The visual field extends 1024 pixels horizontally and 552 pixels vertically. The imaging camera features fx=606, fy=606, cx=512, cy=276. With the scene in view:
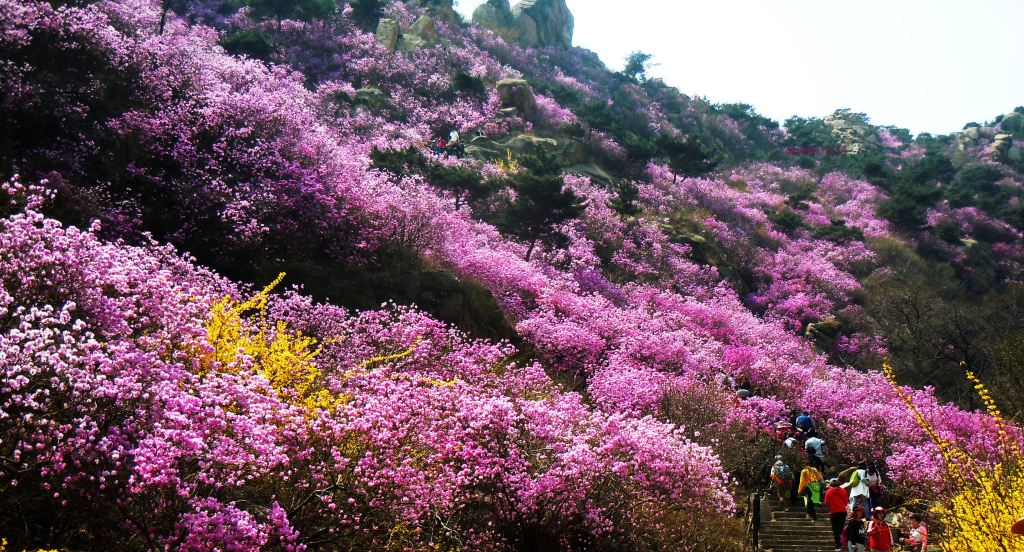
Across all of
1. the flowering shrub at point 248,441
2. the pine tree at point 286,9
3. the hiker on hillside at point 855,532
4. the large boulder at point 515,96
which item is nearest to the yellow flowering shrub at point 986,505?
the hiker on hillside at point 855,532

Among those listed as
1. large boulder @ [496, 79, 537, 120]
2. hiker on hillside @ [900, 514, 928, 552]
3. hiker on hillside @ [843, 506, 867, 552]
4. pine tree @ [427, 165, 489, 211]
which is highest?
large boulder @ [496, 79, 537, 120]

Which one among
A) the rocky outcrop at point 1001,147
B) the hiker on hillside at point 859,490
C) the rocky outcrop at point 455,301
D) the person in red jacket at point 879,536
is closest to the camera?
the person in red jacket at point 879,536

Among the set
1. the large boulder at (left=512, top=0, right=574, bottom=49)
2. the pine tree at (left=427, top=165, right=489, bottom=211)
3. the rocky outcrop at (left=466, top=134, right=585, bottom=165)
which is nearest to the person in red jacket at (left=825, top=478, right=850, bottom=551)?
the pine tree at (left=427, top=165, right=489, bottom=211)

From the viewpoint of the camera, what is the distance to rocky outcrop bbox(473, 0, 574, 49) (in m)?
56.7

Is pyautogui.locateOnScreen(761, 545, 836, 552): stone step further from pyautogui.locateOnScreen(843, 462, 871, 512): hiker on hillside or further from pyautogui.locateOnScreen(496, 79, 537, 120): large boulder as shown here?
pyautogui.locateOnScreen(496, 79, 537, 120): large boulder

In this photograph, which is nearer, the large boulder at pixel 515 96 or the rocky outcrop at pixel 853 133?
the large boulder at pixel 515 96

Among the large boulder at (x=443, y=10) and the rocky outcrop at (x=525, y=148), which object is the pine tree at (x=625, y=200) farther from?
the large boulder at (x=443, y=10)

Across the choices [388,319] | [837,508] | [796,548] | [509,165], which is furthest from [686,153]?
[388,319]

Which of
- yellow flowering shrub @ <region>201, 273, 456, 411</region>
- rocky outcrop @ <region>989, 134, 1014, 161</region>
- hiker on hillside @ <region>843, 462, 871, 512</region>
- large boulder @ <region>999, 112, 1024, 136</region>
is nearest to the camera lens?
yellow flowering shrub @ <region>201, 273, 456, 411</region>

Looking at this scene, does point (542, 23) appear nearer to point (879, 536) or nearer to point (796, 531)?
point (796, 531)

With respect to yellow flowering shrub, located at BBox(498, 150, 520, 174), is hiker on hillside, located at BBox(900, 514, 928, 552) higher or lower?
lower

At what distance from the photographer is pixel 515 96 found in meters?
38.9

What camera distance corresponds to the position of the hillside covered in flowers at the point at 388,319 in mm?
5238

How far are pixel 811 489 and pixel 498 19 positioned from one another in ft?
176
